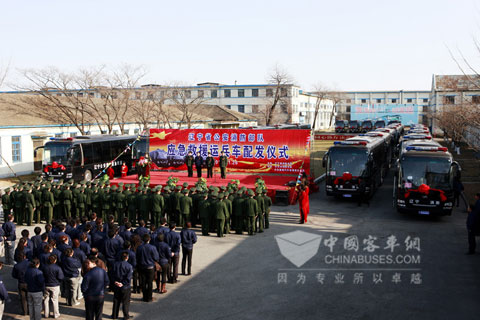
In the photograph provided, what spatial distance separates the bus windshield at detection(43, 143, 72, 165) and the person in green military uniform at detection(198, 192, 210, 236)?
41.3ft

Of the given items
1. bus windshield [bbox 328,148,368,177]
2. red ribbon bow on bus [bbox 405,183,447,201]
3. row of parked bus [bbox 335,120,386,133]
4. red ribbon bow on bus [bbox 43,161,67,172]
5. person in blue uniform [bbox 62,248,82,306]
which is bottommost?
person in blue uniform [bbox 62,248,82,306]

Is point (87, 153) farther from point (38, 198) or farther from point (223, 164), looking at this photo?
point (38, 198)

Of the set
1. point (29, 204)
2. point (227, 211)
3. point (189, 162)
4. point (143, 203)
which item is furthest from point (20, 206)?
point (189, 162)

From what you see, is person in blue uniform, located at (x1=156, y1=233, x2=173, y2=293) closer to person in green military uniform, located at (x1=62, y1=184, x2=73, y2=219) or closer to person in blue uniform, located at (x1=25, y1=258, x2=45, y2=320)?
person in blue uniform, located at (x1=25, y1=258, x2=45, y2=320)

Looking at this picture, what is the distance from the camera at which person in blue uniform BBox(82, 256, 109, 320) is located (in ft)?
27.5

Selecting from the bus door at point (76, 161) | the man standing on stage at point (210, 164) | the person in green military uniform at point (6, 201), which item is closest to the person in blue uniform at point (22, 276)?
the person in green military uniform at point (6, 201)

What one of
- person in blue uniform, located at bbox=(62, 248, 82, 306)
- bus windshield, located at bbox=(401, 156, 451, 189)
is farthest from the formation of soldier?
person in blue uniform, located at bbox=(62, 248, 82, 306)

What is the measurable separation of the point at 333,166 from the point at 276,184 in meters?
3.56

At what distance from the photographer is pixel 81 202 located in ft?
57.6

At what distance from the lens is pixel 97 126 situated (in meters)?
38.3

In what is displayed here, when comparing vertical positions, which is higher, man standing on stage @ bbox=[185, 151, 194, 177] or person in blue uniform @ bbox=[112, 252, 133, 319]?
man standing on stage @ bbox=[185, 151, 194, 177]

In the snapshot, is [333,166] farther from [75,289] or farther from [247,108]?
[247,108]

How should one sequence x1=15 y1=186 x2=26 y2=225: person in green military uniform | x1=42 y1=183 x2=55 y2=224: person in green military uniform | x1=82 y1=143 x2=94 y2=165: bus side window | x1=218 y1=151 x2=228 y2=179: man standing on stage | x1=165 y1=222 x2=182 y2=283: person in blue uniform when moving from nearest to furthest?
1. x1=165 y1=222 x2=182 y2=283: person in blue uniform
2. x1=15 y1=186 x2=26 y2=225: person in green military uniform
3. x1=42 y1=183 x2=55 y2=224: person in green military uniform
4. x1=218 y1=151 x2=228 y2=179: man standing on stage
5. x1=82 y1=143 x2=94 y2=165: bus side window

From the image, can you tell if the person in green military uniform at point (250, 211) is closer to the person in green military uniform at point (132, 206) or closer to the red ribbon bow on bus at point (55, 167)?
the person in green military uniform at point (132, 206)
